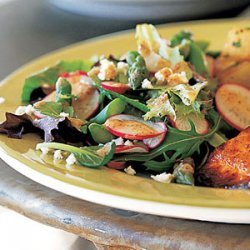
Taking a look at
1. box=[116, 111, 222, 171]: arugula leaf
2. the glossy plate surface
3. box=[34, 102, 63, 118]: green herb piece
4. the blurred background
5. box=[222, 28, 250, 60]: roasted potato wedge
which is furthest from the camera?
the blurred background

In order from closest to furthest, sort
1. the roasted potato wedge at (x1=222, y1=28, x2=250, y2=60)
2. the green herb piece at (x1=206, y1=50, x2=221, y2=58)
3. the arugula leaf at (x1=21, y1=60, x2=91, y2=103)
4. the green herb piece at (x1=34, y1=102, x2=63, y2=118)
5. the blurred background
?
the green herb piece at (x1=34, y1=102, x2=63, y2=118) → the arugula leaf at (x1=21, y1=60, x2=91, y2=103) → the roasted potato wedge at (x1=222, y1=28, x2=250, y2=60) → the green herb piece at (x1=206, y1=50, x2=221, y2=58) → the blurred background

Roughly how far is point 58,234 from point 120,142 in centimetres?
23

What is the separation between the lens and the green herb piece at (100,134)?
1364 mm

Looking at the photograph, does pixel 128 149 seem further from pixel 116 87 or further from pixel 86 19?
pixel 86 19

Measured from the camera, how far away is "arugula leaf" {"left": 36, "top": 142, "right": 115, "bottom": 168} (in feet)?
4.13

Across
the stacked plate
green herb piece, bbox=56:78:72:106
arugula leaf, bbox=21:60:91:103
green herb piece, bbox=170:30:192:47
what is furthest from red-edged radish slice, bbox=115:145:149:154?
the stacked plate

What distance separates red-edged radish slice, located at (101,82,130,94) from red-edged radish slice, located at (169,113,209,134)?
16cm

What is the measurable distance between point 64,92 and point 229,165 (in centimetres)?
46

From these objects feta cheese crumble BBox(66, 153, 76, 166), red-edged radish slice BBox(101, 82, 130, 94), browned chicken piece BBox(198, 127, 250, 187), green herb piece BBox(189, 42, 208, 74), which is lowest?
green herb piece BBox(189, 42, 208, 74)

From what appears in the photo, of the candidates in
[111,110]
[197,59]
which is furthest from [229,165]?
[197,59]

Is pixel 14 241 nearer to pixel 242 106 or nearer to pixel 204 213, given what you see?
pixel 204 213

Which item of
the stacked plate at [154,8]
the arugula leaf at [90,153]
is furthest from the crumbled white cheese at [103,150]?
the stacked plate at [154,8]

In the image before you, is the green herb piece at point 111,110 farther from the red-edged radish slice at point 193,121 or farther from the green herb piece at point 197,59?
the green herb piece at point 197,59

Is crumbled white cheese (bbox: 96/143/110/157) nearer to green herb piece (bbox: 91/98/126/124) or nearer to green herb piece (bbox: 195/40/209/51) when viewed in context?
green herb piece (bbox: 91/98/126/124)
